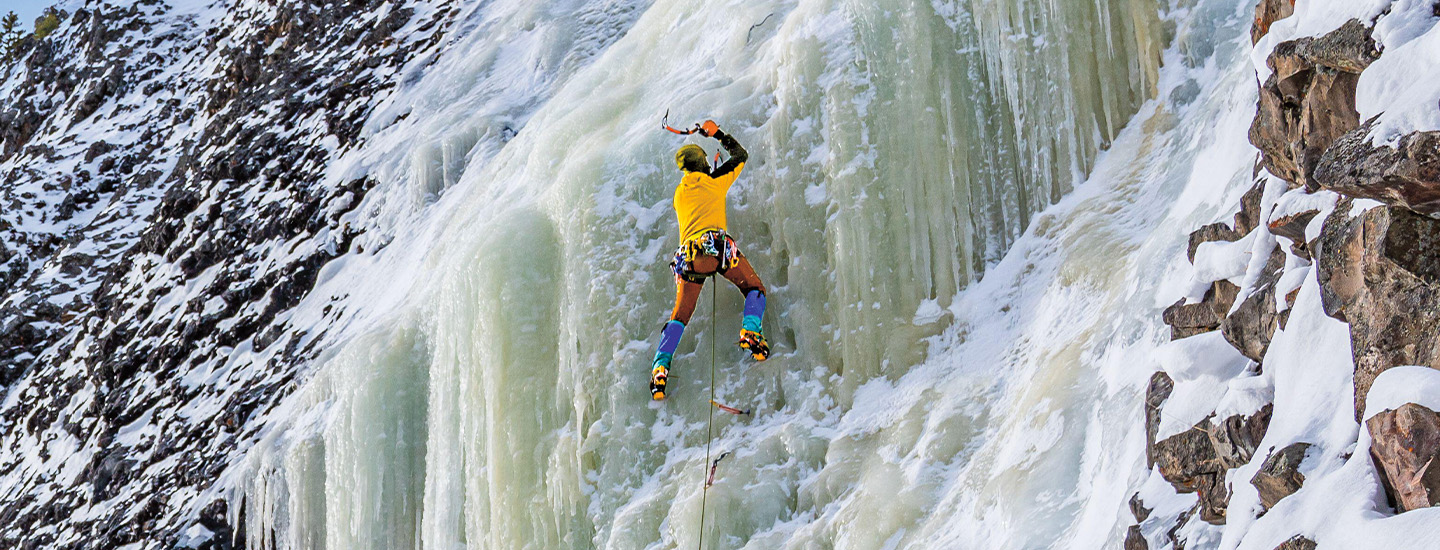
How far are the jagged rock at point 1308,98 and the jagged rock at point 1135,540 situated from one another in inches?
50.3

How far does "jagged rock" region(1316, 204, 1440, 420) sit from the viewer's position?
3.06 meters

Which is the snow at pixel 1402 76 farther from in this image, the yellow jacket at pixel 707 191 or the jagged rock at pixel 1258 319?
the yellow jacket at pixel 707 191

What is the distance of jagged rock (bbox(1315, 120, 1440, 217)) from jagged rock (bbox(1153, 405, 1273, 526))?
2.78 feet

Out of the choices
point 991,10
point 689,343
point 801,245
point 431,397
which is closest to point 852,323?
point 801,245

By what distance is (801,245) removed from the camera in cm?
686

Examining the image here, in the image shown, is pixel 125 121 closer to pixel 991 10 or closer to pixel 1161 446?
pixel 991 10

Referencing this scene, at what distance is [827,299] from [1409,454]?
4.03 metres

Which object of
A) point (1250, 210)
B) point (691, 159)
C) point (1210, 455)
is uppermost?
point (691, 159)

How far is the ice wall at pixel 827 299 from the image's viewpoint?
591 cm

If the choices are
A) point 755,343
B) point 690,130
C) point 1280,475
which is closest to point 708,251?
point 755,343

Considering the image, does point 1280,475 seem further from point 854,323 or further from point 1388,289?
point 854,323

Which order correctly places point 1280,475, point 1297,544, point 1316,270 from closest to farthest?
point 1297,544, point 1280,475, point 1316,270

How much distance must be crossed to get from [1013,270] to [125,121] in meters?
21.8

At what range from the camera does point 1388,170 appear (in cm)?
300
